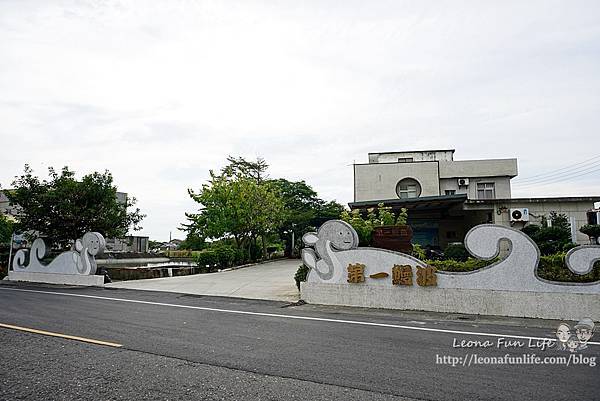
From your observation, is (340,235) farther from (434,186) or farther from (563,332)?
(434,186)

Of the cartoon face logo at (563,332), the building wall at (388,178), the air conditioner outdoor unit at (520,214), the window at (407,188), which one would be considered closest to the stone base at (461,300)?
the cartoon face logo at (563,332)

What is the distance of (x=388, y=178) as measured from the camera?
29.3 m

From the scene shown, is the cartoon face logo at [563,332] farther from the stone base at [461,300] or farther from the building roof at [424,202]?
the building roof at [424,202]

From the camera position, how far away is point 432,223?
26266 millimetres

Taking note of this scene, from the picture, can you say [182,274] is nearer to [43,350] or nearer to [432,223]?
[432,223]

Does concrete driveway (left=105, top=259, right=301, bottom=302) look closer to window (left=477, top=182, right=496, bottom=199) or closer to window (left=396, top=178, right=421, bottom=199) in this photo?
window (left=396, top=178, right=421, bottom=199)

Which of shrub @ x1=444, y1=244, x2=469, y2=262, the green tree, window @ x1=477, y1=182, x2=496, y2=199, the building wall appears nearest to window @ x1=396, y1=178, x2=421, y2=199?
the building wall

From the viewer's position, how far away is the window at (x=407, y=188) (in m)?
29.2

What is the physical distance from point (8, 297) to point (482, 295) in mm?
12823

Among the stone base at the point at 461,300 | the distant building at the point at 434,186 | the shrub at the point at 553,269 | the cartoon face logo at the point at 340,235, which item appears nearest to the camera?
the stone base at the point at 461,300

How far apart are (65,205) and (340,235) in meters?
13.7

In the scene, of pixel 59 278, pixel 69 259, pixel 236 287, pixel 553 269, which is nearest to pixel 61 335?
pixel 236 287

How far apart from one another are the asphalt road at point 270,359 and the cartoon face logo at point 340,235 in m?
2.02

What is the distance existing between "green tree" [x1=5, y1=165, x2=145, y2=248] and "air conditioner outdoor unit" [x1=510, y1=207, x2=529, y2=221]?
57.3 feet
